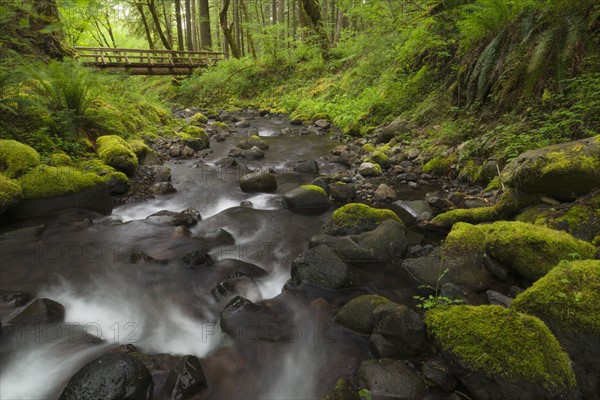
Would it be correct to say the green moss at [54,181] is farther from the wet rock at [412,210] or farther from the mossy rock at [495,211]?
the mossy rock at [495,211]

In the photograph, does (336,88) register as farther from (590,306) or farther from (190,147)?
(590,306)

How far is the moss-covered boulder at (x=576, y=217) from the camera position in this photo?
3.75 m

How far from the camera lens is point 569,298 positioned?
8.59 ft

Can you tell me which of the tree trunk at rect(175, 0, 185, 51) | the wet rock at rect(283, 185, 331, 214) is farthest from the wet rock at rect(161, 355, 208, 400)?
the tree trunk at rect(175, 0, 185, 51)

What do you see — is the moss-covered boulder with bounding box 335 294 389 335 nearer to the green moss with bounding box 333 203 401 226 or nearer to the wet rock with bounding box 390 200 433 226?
the green moss with bounding box 333 203 401 226

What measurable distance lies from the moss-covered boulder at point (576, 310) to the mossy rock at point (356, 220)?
2267 millimetres

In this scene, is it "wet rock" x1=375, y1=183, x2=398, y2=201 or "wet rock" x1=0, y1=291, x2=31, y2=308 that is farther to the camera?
"wet rock" x1=375, y1=183, x2=398, y2=201

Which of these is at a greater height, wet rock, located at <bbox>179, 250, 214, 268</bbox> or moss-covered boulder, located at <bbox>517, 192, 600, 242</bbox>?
moss-covered boulder, located at <bbox>517, 192, 600, 242</bbox>

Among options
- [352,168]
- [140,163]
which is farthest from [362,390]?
[140,163]

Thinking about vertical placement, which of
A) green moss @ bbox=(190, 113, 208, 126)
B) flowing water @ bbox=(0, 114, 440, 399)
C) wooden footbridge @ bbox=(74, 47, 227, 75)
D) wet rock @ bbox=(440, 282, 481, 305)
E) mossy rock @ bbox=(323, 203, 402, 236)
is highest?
wooden footbridge @ bbox=(74, 47, 227, 75)

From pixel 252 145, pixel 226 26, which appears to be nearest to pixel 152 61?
pixel 226 26

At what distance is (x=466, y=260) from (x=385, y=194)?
8.76 ft

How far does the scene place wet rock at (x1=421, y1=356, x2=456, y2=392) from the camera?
102 inches

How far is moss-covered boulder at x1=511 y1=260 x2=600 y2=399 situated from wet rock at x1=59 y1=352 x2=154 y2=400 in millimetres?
3030
